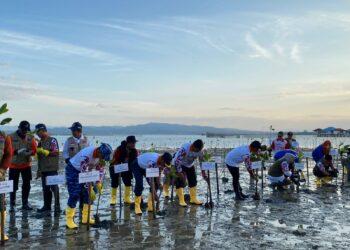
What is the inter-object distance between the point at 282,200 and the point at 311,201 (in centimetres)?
72

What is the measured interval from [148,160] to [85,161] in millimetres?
1802

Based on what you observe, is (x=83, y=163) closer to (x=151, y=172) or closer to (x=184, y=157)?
(x=151, y=172)

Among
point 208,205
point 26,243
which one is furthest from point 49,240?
point 208,205

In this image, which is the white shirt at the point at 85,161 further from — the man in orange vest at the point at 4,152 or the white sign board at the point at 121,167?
the white sign board at the point at 121,167

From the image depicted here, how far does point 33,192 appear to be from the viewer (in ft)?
41.9

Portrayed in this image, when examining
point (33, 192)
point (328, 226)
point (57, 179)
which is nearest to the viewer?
point (328, 226)

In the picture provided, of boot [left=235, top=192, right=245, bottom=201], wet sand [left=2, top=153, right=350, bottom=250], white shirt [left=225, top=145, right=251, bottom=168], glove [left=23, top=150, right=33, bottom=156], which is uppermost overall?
glove [left=23, top=150, right=33, bottom=156]

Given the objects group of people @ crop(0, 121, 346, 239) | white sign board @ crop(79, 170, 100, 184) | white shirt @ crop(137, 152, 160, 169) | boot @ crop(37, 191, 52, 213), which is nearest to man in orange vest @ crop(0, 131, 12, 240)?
group of people @ crop(0, 121, 346, 239)

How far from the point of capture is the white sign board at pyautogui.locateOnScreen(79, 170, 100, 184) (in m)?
7.61

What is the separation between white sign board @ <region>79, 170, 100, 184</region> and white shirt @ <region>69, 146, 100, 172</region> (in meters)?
0.22

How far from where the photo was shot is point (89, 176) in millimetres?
7680

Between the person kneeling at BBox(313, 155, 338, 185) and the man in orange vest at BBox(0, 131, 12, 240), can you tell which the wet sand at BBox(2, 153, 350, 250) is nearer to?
the man in orange vest at BBox(0, 131, 12, 240)

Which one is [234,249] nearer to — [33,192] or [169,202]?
[169,202]

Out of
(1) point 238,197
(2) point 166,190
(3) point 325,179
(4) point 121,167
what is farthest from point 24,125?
(3) point 325,179
